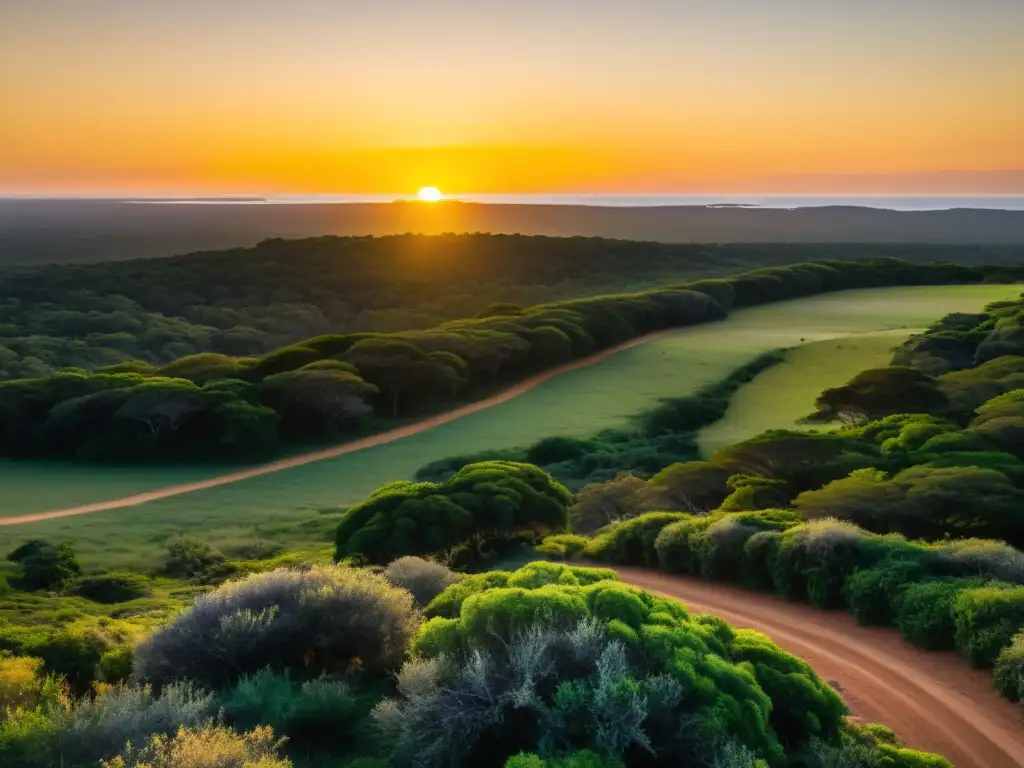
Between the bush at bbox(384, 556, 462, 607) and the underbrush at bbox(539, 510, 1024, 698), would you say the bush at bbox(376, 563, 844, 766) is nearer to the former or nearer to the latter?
the underbrush at bbox(539, 510, 1024, 698)

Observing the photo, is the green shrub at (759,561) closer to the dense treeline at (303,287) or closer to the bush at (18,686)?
the bush at (18,686)

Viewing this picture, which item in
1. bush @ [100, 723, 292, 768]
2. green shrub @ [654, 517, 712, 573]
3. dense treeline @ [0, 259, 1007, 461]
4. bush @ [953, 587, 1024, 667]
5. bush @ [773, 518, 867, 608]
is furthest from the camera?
dense treeline @ [0, 259, 1007, 461]

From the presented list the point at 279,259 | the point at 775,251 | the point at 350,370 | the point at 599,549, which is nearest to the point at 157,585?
the point at 599,549

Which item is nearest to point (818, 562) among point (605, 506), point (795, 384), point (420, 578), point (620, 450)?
point (420, 578)

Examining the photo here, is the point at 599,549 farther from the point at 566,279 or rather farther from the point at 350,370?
the point at 566,279

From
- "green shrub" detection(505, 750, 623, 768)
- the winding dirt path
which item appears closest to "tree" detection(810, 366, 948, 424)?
the winding dirt path

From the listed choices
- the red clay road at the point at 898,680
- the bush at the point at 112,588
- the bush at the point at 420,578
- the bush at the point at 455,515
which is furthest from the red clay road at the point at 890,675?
the bush at the point at 112,588

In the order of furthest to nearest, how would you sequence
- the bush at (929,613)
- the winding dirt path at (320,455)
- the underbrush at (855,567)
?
1. the winding dirt path at (320,455)
2. the bush at (929,613)
3. the underbrush at (855,567)
